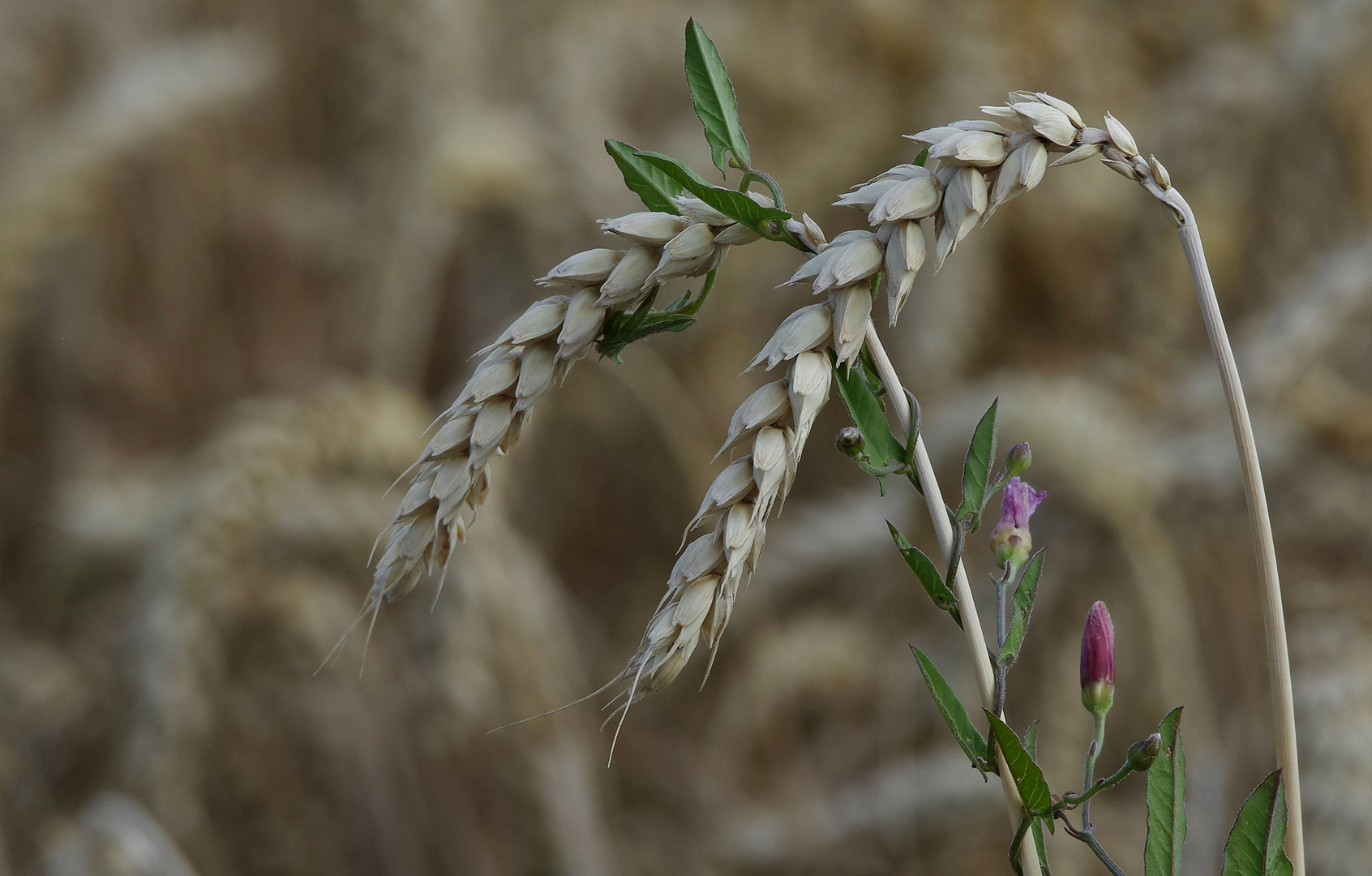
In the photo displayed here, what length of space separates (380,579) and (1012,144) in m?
0.24

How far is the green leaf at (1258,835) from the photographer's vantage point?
285 millimetres

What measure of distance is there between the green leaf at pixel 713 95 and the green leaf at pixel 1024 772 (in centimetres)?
20

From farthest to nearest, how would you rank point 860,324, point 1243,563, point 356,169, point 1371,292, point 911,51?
point 911,51
point 356,169
point 1243,563
point 1371,292
point 860,324

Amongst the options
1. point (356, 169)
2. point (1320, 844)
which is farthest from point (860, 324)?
point (356, 169)

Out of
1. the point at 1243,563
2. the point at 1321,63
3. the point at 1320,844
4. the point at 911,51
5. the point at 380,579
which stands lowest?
the point at 1320,844

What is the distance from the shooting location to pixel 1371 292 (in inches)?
46.2

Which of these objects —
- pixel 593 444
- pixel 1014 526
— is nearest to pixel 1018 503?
pixel 1014 526

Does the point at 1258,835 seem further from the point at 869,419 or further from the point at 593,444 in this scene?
the point at 593,444

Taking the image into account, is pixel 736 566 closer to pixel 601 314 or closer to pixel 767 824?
pixel 601 314

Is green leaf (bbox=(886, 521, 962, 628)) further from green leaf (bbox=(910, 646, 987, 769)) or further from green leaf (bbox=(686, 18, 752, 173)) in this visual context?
green leaf (bbox=(686, 18, 752, 173))

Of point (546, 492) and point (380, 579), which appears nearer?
point (380, 579)

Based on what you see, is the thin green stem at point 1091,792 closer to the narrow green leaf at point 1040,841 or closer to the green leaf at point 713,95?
the narrow green leaf at point 1040,841

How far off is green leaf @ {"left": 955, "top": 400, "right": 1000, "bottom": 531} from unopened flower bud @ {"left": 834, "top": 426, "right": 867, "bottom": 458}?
0.03 metres

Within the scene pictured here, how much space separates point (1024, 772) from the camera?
10.9 inches
